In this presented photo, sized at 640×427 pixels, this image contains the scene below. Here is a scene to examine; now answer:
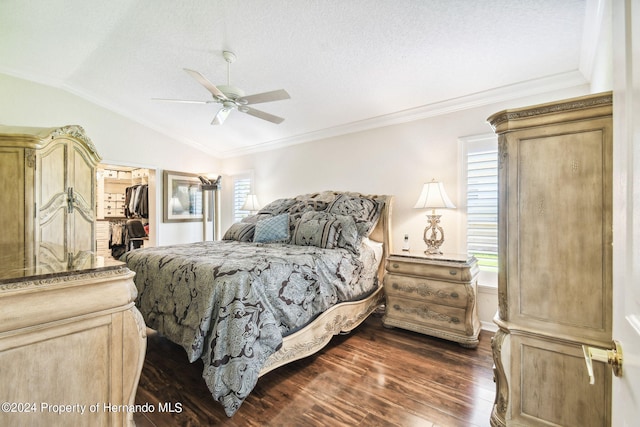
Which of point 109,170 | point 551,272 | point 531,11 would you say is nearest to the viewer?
point 551,272

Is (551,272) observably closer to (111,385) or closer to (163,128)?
(111,385)

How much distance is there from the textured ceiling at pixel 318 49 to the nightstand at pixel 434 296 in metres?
1.78

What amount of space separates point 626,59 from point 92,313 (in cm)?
158

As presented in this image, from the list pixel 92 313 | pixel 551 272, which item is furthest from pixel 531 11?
pixel 92 313

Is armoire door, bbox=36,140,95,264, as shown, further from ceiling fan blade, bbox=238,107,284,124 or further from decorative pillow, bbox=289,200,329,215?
decorative pillow, bbox=289,200,329,215

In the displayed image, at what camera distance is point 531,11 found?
6.22 feet

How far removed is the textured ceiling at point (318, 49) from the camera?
2080 millimetres

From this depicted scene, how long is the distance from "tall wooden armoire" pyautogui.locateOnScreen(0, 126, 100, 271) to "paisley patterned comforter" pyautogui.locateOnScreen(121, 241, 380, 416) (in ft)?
3.27

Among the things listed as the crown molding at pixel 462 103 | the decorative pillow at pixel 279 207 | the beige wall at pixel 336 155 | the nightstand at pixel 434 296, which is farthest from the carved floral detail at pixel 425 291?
the crown molding at pixel 462 103

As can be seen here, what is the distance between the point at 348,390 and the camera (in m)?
1.85

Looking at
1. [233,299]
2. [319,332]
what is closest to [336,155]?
[319,332]

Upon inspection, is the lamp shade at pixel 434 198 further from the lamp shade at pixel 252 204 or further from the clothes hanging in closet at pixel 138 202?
the clothes hanging in closet at pixel 138 202

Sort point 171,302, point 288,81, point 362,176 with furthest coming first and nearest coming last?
point 362,176 < point 288,81 < point 171,302

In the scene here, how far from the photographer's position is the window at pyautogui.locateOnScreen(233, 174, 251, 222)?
541cm
